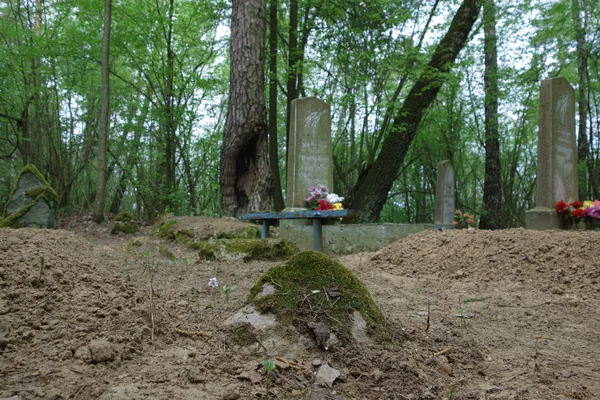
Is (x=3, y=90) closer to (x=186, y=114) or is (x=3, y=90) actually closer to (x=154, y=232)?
(x=186, y=114)

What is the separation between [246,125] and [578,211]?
6247 mm

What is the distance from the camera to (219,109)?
1822cm

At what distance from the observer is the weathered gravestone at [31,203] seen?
7.31 metres

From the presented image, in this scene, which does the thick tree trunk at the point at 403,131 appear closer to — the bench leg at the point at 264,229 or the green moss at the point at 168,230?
the bench leg at the point at 264,229

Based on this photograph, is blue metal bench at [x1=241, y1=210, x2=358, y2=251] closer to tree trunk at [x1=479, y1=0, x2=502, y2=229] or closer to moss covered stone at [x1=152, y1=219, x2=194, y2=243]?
moss covered stone at [x1=152, y1=219, x2=194, y2=243]

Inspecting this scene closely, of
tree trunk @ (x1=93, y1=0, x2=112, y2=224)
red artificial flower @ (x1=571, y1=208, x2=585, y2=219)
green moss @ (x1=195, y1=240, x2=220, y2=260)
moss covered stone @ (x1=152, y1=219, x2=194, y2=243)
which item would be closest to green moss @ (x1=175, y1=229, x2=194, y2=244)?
moss covered stone @ (x1=152, y1=219, x2=194, y2=243)

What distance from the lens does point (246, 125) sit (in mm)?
8859

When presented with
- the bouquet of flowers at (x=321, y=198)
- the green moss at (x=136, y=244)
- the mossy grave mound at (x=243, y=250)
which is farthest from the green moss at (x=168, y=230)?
the bouquet of flowers at (x=321, y=198)

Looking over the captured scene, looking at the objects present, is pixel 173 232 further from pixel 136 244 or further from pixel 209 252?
pixel 209 252

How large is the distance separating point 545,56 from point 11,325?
1556cm

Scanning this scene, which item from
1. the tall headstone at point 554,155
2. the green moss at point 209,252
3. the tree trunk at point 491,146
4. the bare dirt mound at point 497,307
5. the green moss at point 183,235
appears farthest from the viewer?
the tree trunk at point 491,146

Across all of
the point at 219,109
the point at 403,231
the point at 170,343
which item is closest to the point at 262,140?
the point at 403,231

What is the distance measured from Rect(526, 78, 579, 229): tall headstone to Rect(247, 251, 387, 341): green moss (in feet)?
22.0

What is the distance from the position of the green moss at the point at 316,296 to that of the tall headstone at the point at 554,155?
22.0ft
